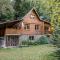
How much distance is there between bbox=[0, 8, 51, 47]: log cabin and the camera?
45781 millimetres

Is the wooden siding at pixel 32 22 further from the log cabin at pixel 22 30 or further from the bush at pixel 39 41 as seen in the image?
the bush at pixel 39 41

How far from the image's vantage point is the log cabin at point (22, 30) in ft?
150

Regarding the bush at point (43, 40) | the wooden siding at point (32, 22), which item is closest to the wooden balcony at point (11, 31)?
the bush at point (43, 40)

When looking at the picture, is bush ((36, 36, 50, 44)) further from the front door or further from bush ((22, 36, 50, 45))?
the front door

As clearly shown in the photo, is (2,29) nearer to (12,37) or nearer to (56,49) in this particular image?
(12,37)

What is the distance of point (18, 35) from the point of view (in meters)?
47.4

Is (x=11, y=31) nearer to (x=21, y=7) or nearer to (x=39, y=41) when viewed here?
(x=39, y=41)

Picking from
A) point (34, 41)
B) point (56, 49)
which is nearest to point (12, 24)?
point (34, 41)

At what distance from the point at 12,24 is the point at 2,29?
2.10 meters

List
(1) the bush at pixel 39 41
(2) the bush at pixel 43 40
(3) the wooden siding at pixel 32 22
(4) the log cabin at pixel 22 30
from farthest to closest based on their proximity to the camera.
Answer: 1. (3) the wooden siding at pixel 32 22
2. (2) the bush at pixel 43 40
3. (1) the bush at pixel 39 41
4. (4) the log cabin at pixel 22 30

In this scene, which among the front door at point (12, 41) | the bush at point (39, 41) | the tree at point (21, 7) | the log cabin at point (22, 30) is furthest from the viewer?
the tree at point (21, 7)

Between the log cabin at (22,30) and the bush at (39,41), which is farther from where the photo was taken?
the bush at (39,41)

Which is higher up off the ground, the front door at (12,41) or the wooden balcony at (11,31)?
the wooden balcony at (11,31)

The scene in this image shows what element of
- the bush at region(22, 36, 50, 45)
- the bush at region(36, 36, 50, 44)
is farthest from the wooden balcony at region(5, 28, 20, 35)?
the bush at region(36, 36, 50, 44)
